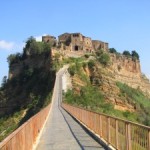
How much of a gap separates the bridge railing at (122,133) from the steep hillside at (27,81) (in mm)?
60527

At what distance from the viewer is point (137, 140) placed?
44.1 ft

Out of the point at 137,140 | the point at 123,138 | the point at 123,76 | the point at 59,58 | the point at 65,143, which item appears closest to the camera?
the point at 137,140

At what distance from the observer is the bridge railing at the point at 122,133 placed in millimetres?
12720

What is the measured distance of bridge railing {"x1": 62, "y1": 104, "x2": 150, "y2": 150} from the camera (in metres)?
12.7

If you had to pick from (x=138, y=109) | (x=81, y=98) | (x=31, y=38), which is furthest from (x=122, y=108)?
(x=31, y=38)

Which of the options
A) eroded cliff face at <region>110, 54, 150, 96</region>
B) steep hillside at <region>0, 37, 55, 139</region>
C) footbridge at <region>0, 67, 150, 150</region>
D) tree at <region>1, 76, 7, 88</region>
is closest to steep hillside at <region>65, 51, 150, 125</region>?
steep hillside at <region>0, 37, 55, 139</region>

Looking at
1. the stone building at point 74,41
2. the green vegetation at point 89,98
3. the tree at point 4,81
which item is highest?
the stone building at point 74,41

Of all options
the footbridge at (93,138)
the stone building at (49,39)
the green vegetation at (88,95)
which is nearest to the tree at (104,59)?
the green vegetation at (88,95)

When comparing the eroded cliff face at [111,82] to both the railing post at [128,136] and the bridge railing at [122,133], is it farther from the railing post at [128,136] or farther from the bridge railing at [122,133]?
the railing post at [128,136]

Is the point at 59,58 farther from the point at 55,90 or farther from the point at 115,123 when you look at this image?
the point at 115,123

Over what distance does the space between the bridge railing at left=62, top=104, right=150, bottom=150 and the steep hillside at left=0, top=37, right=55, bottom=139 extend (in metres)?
60.5

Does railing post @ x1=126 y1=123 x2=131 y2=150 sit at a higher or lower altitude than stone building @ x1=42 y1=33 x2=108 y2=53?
lower

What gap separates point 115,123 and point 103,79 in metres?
76.5

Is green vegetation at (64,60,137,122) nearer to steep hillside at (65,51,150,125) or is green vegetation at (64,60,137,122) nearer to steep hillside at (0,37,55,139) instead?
steep hillside at (65,51,150,125)
